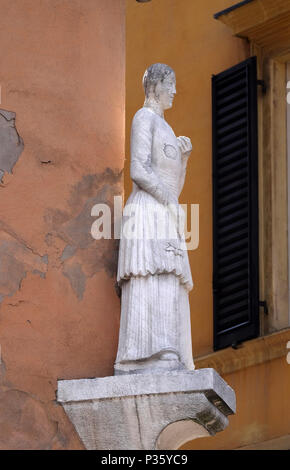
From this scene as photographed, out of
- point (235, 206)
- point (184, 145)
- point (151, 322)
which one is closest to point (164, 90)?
point (184, 145)

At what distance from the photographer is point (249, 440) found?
11961 mm

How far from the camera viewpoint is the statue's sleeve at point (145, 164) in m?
8.93

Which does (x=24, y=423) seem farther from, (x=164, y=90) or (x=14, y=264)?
(x=164, y=90)

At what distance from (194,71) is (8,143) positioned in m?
4.68

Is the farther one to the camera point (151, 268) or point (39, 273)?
point (39, 273)

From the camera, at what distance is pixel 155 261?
28.7ft

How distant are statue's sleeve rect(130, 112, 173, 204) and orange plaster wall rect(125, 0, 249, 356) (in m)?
3.61

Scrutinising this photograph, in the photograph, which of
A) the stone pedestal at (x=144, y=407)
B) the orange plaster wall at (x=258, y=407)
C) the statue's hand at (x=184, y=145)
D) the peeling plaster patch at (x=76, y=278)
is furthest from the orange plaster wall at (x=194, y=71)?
the stone pedestal at (x=144, y=407)

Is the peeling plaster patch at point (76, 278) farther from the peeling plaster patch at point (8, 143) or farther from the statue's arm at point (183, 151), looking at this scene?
the statue's arm at point (183, 151)

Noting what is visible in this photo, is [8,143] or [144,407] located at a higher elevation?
[8,143]

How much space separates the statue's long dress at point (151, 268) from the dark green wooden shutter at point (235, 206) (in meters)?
3.25

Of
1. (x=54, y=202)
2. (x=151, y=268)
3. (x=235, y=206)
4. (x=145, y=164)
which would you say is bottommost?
(x=151, y=268)

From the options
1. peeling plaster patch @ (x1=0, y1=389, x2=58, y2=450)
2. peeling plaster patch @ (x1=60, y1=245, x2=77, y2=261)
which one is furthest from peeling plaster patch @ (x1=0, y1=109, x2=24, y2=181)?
peeling plaster patch @ (x1=0, y1=389, x2=58, y2=450)
